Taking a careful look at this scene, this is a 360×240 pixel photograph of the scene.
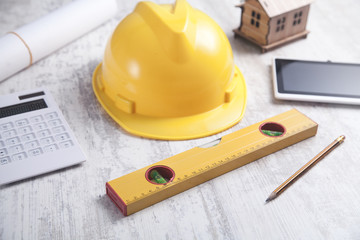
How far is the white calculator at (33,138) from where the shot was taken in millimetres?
935

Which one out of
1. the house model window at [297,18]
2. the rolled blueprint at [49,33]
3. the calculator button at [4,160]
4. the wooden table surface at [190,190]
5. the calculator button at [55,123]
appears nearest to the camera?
the wooden table surface at [190,190]

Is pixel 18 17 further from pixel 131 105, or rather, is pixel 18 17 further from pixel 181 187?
pixel 181 187

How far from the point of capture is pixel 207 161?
937mm

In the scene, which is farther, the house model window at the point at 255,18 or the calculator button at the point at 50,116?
the house model window at the point at 255,18

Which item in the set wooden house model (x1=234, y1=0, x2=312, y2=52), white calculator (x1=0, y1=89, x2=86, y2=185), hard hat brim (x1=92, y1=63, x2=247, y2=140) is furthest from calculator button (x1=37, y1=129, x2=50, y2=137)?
wooden house model (x1=234, y1=0, x2=312, y2=52)

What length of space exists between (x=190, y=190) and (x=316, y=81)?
1.54 feet

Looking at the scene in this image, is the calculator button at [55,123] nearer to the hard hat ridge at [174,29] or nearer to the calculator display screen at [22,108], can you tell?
the calculator display screen at [22,108]

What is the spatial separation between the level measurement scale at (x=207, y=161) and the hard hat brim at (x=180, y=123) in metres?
0.06

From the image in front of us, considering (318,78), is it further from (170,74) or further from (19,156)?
(19,156)

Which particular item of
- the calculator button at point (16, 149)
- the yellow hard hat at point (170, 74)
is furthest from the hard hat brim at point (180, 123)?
the calculator button at point (16, 149)

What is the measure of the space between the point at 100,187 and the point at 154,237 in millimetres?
166

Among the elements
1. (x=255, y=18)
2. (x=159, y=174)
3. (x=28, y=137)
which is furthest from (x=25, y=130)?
(x=255, y=18)

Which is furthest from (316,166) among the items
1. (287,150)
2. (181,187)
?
(181,187)

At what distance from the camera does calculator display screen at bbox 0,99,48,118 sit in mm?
1062
